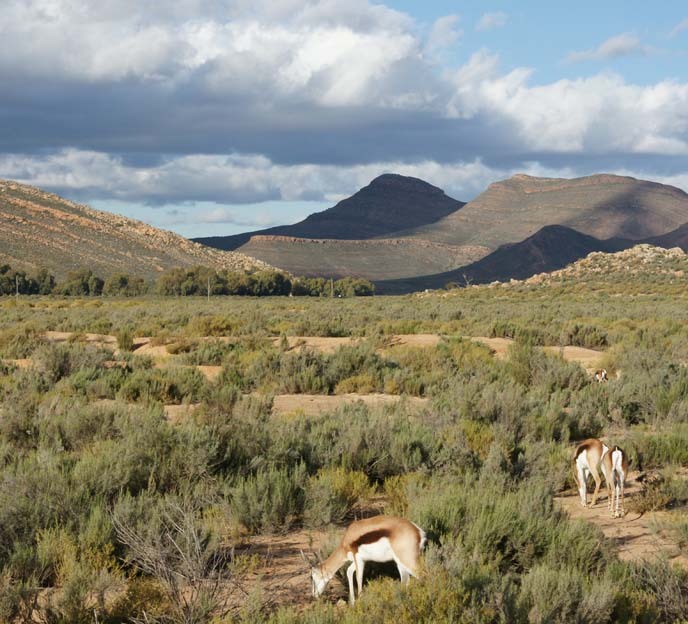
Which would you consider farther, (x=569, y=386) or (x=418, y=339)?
(x=418, y=339)

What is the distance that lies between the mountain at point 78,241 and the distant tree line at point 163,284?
306 inches

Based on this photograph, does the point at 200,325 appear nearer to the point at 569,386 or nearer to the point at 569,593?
the point at 569,386

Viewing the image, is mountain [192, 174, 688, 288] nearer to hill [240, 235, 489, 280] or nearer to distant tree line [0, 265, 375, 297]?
hill [240, 235, 489, 280]

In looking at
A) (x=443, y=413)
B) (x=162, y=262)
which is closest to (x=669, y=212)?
(x=162, y=262)

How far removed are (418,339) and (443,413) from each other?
14.0m

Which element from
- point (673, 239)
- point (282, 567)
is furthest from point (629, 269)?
point (673, 239)

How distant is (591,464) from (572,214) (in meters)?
182

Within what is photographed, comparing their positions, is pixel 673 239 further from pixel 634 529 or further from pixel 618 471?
pixel 634 529

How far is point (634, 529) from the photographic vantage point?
702 centimetres

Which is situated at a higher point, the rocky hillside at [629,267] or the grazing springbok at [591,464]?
the rocky hillside at [629,267]

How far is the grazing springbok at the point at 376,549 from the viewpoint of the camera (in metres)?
4.55

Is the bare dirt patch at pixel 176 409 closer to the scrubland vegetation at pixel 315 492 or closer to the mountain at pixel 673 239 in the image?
the scrubland vegetation at pixel 315 492

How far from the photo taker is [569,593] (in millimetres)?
4406

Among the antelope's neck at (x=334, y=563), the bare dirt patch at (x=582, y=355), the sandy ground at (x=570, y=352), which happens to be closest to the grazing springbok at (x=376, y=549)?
the antelope's neck at (x=334, y=563)
